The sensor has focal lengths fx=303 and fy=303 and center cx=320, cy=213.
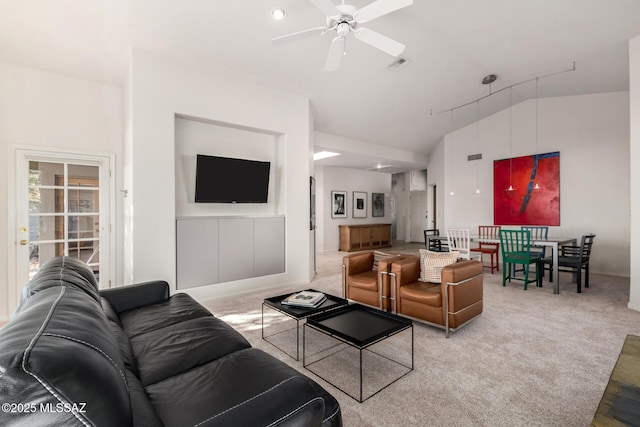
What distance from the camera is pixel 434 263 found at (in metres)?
3.36

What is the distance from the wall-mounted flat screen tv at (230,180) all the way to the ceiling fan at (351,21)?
1.99 metres

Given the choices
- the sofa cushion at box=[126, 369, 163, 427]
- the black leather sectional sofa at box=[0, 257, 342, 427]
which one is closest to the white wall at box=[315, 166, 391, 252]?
the black leather sectional sofa at box=[0, 257, 342, 427]

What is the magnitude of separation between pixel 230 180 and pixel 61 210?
2.18 m

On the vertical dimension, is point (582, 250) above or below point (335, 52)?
below

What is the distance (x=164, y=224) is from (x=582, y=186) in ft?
24.6

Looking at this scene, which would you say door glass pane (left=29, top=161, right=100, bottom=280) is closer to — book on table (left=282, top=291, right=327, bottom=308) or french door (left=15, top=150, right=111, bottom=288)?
french door (left=15, top=150, right=111, bottom=288)

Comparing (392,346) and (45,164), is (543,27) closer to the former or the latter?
(392,346)

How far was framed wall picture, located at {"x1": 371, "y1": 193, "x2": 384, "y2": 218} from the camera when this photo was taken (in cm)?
1073

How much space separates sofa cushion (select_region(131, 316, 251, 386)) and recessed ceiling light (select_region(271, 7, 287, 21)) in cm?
316

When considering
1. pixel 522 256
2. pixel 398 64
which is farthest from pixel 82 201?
pixel 522 256

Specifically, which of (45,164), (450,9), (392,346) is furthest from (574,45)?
(45,164)

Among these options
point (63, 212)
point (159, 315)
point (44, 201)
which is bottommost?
point (159, 315)

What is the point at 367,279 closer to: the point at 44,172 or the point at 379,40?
the point at 379,40

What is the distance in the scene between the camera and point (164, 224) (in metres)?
3.91
